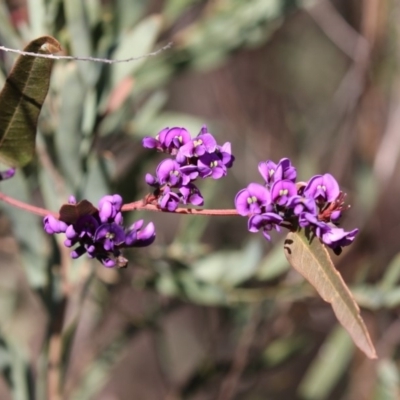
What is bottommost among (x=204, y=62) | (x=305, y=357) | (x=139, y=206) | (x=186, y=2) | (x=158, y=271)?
(x=305, y=357)

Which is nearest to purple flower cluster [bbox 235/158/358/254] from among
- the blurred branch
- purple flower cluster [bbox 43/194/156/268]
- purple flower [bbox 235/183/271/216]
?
purple flower [bbox 235/183/271/216]

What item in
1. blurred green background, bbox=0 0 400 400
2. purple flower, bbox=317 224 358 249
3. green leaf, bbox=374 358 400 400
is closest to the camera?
purple flower, bbox=317 224 358 249

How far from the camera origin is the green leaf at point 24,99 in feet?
2.24

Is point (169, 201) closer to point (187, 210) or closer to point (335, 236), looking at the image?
point (187, 210)

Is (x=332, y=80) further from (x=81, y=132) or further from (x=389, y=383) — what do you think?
(x=81, y=132)

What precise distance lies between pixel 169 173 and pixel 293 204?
0.11m

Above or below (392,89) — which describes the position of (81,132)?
above

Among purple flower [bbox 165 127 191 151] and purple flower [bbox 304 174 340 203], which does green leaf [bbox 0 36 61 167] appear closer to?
purple flower [bbox 165 127 191 151]

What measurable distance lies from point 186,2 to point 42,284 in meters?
0.56

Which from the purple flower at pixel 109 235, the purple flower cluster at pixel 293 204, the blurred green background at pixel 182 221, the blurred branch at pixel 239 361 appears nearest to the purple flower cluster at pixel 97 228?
the purple flower at pixel 109 235

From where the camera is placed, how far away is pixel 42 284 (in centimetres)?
105

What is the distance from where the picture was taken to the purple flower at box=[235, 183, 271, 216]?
624 millimetres

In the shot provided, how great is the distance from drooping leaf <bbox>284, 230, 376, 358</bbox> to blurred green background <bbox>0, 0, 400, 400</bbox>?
387mm

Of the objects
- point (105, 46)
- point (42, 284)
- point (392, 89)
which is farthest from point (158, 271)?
point (392, 89)
